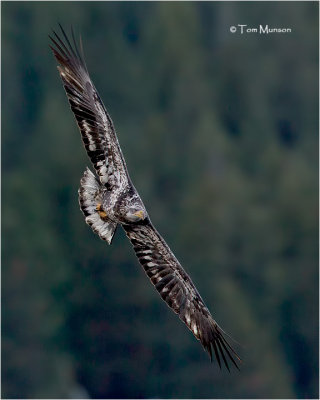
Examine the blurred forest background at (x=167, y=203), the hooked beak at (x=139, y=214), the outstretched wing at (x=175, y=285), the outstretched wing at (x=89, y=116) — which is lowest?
the blurred forest background at (x=167, y=203)

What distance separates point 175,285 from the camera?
15.6 metres

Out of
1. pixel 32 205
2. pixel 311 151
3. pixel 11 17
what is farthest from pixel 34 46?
pixel 32 205

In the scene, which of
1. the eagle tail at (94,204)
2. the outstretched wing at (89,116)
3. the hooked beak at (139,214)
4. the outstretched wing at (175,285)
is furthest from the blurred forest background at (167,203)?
the hooked beak at (139,214)

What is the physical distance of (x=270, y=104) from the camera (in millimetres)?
64000

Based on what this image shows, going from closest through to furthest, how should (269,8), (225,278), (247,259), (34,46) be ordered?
1. (225,278)
2. (247,259)
3. (34,46)
4. (269,8)

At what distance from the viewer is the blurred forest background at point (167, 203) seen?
3412cm

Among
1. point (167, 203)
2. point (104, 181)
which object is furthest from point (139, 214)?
point (167, 203)

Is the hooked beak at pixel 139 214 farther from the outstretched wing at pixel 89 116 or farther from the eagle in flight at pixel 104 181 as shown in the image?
the outstretched wing at pixel 89 116

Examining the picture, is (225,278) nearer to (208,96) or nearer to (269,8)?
(208,96)

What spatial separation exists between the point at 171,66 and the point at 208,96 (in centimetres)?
235

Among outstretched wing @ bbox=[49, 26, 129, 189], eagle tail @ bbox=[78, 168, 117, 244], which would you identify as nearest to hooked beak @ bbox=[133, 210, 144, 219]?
outstretched wing @ bbox=[49, 26, 129, 189]

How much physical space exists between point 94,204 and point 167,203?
3070 centimetres

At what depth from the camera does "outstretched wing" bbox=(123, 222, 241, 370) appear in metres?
15.4

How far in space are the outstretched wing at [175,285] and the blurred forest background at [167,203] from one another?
13.2 meters
